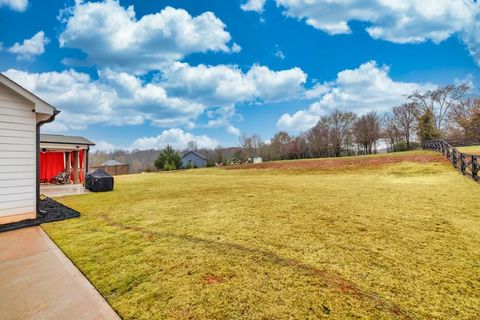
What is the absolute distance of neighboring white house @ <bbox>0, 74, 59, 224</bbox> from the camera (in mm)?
5074

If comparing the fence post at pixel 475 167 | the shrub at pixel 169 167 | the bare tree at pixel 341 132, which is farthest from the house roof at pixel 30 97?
the bare tree at pixel 341 132

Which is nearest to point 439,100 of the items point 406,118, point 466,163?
point 406,118

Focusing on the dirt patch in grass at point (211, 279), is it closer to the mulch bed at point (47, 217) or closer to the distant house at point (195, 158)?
the mulch bed at point (47, 217)

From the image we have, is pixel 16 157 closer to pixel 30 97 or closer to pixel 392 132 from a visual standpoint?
pixel 30 97

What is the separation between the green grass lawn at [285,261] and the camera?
2.07 meters

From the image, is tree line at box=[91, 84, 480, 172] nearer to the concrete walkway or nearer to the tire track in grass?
the tire track in grass

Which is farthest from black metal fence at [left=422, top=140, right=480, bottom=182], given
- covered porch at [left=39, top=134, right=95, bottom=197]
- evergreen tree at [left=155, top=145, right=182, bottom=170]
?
evergreen tree at [left=155, top=145, right=182, bottom=170]

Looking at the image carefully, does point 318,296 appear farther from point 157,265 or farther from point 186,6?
point 186,6

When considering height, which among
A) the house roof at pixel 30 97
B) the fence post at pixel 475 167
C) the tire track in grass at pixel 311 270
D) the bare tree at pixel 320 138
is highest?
the bare tree at pixel 320 138

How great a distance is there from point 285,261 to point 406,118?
43706mm

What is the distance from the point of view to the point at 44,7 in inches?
412

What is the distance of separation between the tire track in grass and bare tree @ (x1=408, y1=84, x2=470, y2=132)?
4132cm

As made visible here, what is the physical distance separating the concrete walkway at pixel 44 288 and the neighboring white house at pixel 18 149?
1924mm

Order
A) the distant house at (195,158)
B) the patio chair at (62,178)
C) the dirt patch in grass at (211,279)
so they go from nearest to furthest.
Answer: the dirt patch in grass at (211,279), the patio chair at (62,178), the distant house at (195,158)
